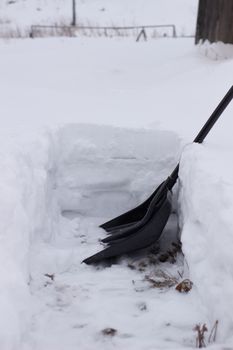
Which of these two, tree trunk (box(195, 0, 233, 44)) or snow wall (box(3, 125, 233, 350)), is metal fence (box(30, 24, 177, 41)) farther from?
snow wall (box(3, 125, 233, 350))

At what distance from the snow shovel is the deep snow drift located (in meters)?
0.08

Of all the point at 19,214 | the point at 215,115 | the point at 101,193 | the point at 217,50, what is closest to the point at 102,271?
the point at 19,214

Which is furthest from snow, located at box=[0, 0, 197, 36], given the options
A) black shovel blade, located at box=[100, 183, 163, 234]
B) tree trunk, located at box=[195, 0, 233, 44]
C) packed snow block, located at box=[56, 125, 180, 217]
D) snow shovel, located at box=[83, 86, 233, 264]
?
snow shovel, located at box=[83, 86, 233, 264]

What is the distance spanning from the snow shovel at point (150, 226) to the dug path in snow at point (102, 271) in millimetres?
78

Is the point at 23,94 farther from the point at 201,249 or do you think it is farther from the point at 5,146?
the point at 201,249

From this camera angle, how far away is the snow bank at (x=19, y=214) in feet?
5.84

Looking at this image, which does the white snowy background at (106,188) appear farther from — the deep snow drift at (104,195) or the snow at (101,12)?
the snow at (101,12)

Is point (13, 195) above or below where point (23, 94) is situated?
above

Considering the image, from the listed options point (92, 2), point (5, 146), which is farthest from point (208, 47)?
point (92, 2)

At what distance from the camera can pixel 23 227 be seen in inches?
92.9

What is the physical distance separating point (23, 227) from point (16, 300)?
551mm

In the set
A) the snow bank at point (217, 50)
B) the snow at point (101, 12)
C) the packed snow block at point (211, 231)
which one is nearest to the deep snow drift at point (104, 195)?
the packed snow block at point (211, 231)

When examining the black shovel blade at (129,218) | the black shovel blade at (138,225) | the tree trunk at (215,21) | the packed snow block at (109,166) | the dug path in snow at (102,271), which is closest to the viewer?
the dug path in snow at (102,271)

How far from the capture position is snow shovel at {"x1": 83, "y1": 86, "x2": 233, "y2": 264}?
113 inches
